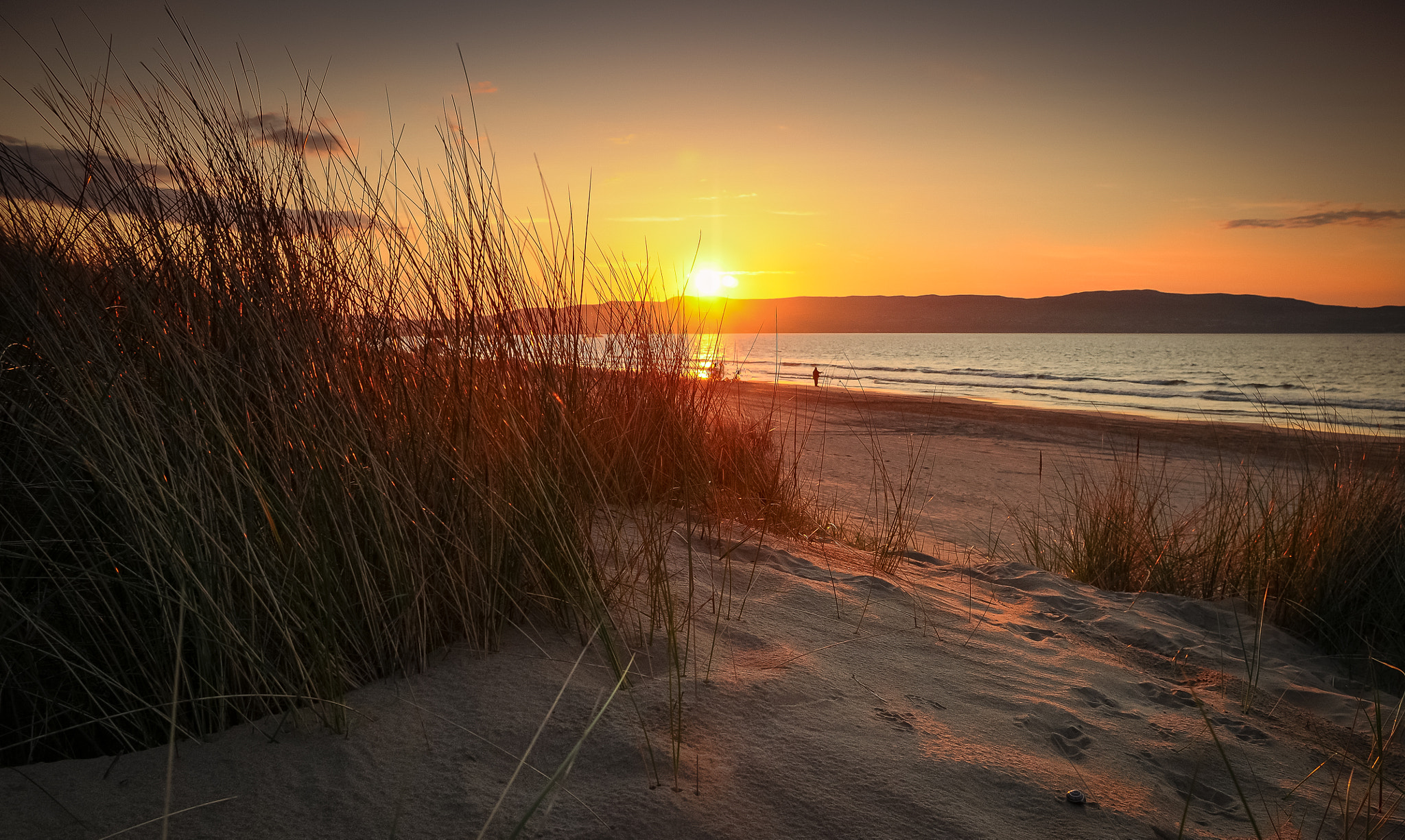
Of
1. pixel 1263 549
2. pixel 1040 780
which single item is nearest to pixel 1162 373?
pixel 1263 549

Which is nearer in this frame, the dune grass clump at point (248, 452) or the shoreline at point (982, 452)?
the dune grass clump at point (248, 452)

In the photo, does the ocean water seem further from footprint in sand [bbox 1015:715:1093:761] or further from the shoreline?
footprint in sand [bbox 1015:715:1093:761]

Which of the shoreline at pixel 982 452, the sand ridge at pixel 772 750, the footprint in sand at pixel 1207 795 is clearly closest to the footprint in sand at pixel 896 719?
the sand ridge at pixel 772 750

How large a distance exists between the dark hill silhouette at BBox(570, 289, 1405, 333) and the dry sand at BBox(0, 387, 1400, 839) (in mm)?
79870

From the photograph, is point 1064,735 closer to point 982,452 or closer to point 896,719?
point 896,719

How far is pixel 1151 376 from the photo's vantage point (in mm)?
29906

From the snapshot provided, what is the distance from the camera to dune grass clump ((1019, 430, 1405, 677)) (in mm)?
2641

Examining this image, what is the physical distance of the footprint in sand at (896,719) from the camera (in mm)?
1515

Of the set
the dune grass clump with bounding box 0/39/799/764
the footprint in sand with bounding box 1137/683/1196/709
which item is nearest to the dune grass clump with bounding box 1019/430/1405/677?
the footprint in sand with bounding box 1137/683/1196/709

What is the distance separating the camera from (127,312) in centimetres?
182

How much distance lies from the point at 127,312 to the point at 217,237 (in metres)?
0.32

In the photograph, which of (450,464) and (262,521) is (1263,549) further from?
(262,521)

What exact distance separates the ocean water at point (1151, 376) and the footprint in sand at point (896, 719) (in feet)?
7.19

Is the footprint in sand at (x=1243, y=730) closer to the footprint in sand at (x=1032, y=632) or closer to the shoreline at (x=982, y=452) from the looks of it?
the footprint in sand at (x=1032, y=632)
